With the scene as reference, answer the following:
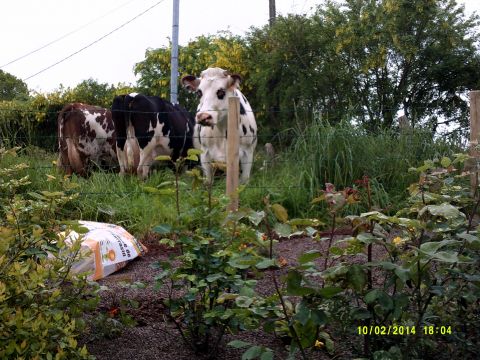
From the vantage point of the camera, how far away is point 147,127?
359 inches

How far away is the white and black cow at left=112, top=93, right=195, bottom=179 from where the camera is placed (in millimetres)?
9016

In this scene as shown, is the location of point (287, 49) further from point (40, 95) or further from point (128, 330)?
point (128, 330)

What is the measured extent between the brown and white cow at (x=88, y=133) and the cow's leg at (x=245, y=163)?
2.52 meters

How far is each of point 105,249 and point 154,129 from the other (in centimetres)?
443

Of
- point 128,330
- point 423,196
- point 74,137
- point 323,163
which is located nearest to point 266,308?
point 423,196

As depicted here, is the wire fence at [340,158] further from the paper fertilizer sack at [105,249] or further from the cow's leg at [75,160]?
the paper fertilizer sack at [105,249]

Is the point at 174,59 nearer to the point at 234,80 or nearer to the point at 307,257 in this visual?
the point at 234,80

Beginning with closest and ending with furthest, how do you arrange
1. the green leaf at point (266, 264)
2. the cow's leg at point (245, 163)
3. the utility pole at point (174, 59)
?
the green leaf at point (266, 264) → the cow's leg at point (245, 163) → the utility pole at point (174, 59)

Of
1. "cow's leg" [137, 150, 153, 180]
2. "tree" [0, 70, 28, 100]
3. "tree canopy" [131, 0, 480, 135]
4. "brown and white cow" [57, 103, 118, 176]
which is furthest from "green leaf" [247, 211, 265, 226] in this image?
"tree" [0, 70, 28, 100]

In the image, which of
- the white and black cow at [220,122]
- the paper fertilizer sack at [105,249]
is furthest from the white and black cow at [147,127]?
the paper fertilizer sack at [105,249]

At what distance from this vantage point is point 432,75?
1222 cm

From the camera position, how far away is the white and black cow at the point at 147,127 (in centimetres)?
902
